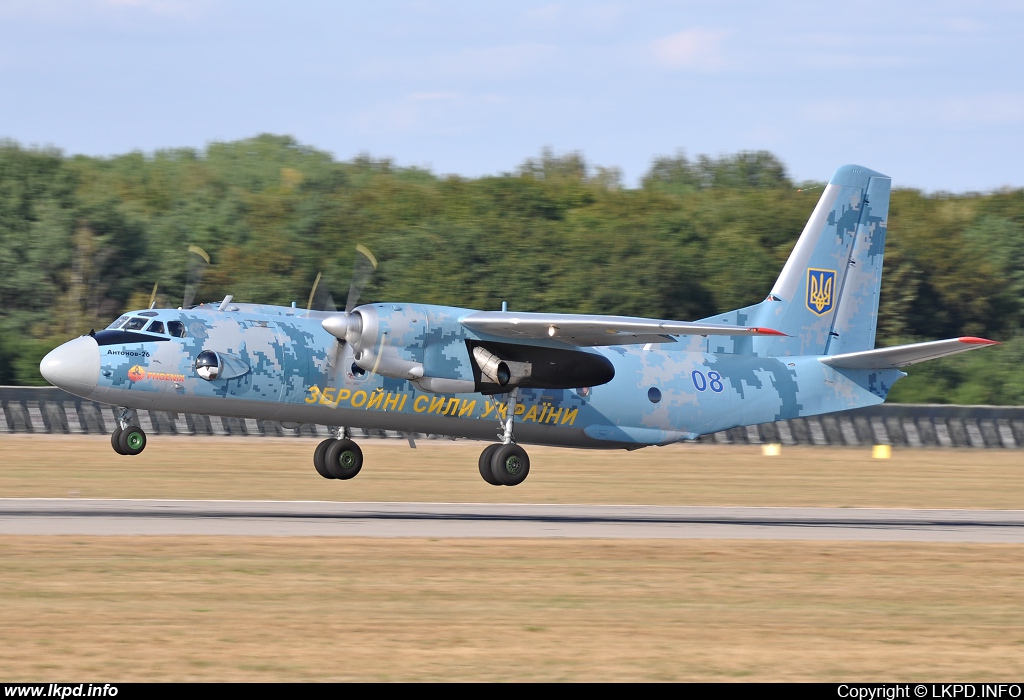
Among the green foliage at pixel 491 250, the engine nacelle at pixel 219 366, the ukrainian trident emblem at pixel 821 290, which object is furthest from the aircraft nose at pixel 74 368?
the green foliage at pixel 491 250

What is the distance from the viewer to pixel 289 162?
328 feet

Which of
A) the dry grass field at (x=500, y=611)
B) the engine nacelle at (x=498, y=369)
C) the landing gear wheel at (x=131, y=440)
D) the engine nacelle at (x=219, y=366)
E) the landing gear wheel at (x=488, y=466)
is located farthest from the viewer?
the landing gear wheel at (x=488, y=466)

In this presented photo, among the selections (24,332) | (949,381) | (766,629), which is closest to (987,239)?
(949,381)

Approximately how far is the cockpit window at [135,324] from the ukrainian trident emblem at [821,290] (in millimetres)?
14576

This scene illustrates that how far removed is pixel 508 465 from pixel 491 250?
1508 inches

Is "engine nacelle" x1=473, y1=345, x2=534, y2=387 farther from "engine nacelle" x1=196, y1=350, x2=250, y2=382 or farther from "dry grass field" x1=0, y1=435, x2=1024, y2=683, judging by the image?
"dry grass field" x1=0, y1=435, x2=1024, y2=683

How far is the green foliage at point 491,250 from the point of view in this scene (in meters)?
60.4

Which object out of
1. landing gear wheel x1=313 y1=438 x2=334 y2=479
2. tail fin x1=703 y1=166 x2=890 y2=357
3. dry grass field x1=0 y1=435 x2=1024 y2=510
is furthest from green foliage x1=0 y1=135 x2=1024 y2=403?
landing gear wheel x1=313 y1=438 x2=334 y2=479

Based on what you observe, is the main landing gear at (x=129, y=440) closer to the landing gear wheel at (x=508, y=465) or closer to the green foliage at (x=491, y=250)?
the landing gear wheel at (x=508, y=465)

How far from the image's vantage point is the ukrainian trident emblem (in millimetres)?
28594

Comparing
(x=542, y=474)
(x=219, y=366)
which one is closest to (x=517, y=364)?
(x=219, y=366)

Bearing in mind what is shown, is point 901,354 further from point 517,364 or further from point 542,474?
point 542,474

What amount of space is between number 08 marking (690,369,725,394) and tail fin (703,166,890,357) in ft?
4.19

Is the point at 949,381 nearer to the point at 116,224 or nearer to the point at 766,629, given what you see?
the point at 116,224
